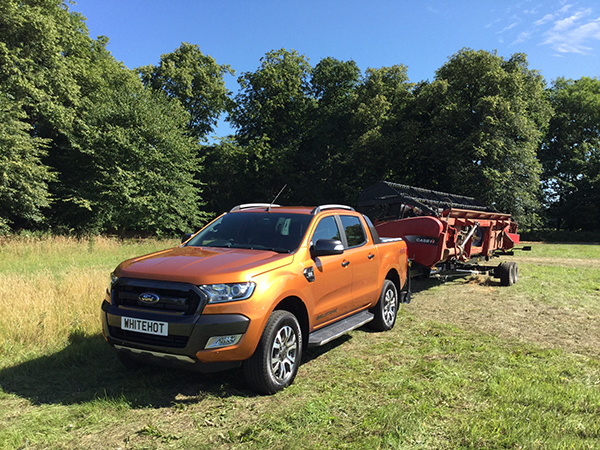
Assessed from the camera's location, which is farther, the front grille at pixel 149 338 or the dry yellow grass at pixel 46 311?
the dry yellow grass at pixel 46 311

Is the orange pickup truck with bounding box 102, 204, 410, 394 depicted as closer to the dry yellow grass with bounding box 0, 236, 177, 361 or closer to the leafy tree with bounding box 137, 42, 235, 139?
the dry yellow grass with bounding box 0, 236, 177, 361

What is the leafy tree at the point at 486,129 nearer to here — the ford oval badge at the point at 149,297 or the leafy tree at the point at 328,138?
the leafy tree at the point at 328,138

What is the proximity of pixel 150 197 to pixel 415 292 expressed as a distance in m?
18.0

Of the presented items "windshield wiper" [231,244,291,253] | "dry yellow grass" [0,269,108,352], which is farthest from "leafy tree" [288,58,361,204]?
"windshield wiper" [231,244,291,253]

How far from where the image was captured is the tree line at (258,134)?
2297 cm

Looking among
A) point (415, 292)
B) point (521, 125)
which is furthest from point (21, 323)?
point (521, 125)

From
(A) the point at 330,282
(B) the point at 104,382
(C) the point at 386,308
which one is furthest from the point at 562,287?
(B) the point at 104,382

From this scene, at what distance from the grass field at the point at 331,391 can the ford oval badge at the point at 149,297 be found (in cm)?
95

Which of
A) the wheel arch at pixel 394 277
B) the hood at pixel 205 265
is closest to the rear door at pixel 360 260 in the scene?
the wheel arch at pixel 394 277

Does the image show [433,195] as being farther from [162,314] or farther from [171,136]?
[171,136]

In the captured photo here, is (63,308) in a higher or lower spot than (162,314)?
lower

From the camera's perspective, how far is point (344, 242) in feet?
18.5

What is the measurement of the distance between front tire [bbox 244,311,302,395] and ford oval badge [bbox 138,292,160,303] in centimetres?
102

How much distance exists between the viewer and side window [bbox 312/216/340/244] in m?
5.20
